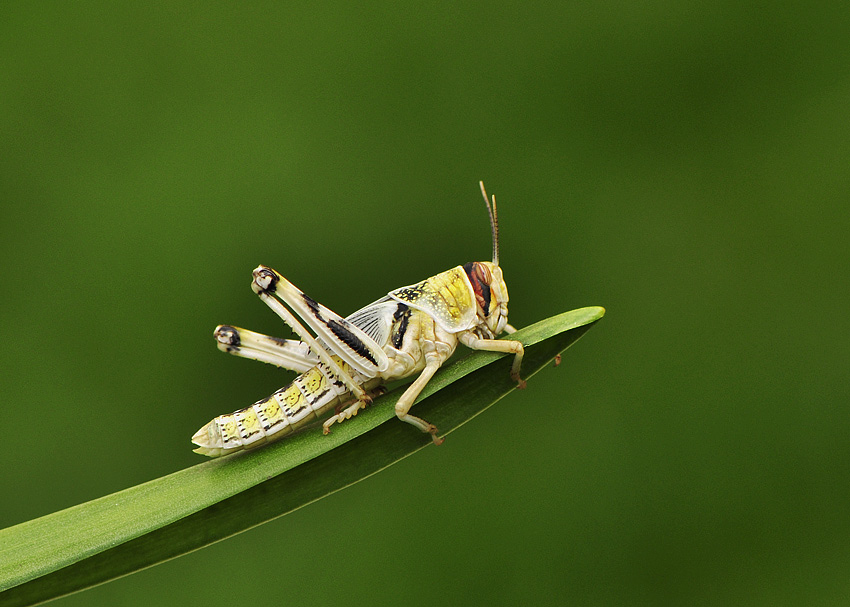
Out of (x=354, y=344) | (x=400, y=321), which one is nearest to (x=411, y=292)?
(x=400, y=321)

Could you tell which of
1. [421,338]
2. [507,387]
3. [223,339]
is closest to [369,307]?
[421,338]

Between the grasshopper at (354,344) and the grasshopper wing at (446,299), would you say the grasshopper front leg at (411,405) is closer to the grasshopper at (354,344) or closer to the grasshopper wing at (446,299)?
the grasshopper at (354,344)

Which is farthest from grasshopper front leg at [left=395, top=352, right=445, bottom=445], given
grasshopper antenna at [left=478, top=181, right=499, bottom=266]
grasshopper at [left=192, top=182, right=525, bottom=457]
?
grasshopper antenna at [left=478, top=181, right=499, bottom=266]

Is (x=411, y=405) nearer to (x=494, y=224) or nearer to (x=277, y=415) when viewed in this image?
(x=277, y=415)

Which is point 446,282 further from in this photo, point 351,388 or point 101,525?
point 101,525

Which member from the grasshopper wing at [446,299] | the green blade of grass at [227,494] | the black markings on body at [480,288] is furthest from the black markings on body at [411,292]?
the green blade of grass at [227,494]

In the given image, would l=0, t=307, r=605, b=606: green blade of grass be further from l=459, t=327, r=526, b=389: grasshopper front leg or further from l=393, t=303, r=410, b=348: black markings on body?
l=393, t=303, r=410, b=348: black markings on body
